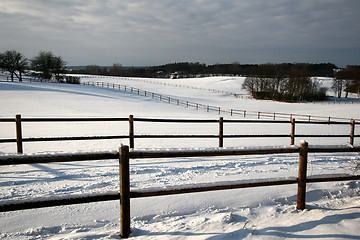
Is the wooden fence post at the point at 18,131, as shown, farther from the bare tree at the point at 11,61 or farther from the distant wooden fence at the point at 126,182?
the bare tree at the point at 11,61

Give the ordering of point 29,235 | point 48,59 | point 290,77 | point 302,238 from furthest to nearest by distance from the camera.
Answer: point 290,77 < point 48,59 < point 29,235 < point 302,238

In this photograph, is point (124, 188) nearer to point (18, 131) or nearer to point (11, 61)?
point (18, 131)

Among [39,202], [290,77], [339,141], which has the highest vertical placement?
[290,77]

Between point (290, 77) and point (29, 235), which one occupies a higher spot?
point (290, 77)

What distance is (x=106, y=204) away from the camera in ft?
13.6

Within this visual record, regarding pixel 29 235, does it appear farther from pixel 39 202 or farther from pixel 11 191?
pixel 11 191

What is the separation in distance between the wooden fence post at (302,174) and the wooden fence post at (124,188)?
2530mm

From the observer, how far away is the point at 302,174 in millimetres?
3744

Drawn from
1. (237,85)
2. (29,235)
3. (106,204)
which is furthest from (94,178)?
(237,85)

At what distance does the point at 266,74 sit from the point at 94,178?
84103mm

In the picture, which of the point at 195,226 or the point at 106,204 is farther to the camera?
the point at 106,204

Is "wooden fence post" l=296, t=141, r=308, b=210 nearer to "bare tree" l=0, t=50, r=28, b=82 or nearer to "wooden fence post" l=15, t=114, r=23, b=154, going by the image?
"wooden fence post" l=15, t=114, r=23, b=154

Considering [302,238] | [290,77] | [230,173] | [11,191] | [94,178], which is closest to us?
[302,238]

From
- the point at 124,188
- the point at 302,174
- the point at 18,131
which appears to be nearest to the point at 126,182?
the point at 124,188
